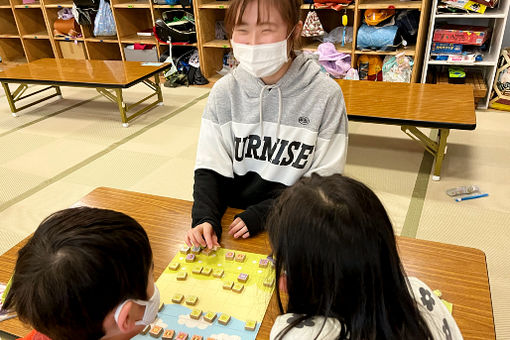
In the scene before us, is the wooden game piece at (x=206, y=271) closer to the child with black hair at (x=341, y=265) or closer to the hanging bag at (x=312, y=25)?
the child with black hair at (x=341, y=265)

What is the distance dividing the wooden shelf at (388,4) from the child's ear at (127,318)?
3316mm

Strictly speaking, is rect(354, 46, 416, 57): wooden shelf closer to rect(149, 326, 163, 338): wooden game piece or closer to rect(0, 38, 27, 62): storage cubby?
rect(149, 326, 163, 338): wooden game piece

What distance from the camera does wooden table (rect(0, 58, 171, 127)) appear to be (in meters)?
3.25

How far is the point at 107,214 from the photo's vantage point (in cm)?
66

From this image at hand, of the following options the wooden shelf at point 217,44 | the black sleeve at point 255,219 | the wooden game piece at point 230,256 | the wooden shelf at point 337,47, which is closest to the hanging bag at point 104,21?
the wooden shelf at point 217,44

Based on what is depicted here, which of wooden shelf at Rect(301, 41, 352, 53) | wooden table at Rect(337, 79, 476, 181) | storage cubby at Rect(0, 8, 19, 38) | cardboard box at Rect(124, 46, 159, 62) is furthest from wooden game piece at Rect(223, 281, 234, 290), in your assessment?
storage cubby at Rect(0, 8, 19, 38)

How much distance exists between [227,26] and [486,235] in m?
1.64

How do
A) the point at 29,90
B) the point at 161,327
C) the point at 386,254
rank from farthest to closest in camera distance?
1. the point at 29,90
2. the point at 161,327
3. the point at 386,254

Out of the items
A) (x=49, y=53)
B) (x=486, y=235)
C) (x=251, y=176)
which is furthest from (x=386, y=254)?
(x=49, y=53)

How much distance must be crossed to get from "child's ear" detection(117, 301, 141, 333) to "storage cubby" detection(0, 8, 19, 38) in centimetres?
611

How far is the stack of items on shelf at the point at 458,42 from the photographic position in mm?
3234

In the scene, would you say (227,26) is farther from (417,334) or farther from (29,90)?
(29,90)

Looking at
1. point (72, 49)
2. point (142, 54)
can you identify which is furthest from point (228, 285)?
point (72, 49)

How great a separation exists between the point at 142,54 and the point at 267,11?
392cm
